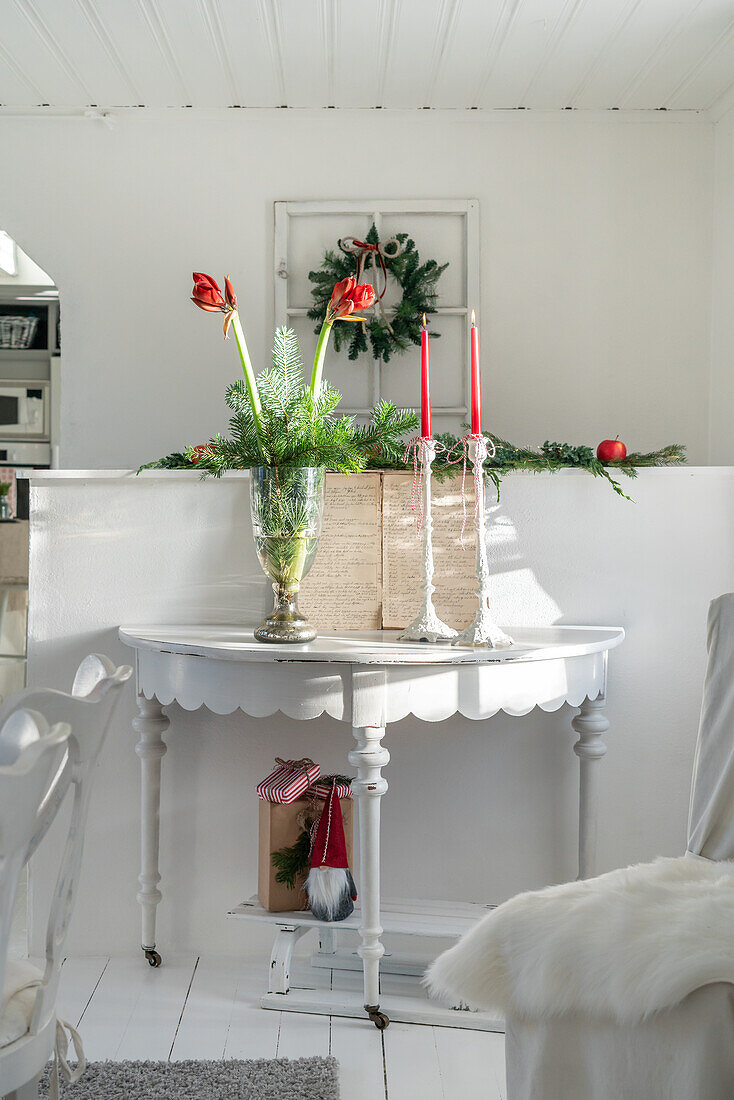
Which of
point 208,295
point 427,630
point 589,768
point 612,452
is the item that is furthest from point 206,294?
point 589,768

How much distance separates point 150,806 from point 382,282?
1621mm

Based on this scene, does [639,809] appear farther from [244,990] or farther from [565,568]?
[244,990]

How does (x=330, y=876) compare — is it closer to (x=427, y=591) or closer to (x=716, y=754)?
(x=427, y=591)

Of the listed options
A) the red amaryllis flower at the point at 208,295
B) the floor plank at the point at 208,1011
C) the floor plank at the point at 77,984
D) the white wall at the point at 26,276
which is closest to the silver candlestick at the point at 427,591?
the red amaryllis flower at the point at 208,295

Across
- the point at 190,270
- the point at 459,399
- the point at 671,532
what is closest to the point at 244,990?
the point at 671,532

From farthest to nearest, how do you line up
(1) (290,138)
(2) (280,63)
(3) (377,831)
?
(1) (290,138)
(2) (280,63)
(3) (377,831)

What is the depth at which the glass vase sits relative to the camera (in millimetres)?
1889

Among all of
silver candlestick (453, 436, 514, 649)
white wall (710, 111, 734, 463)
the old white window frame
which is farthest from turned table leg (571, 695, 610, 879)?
the old white window frame

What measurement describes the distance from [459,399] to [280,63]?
104cm

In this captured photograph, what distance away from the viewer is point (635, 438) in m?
2.73

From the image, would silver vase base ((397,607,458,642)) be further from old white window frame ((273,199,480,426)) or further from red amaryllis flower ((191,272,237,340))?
old white window frame ((273,199,480,426))

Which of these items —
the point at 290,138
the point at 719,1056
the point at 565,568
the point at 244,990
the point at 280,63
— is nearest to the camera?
the point at 719,1056

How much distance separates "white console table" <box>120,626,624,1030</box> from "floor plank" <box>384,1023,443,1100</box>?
3cm

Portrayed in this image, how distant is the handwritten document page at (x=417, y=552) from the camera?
209cm
